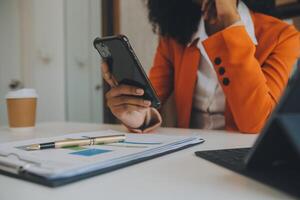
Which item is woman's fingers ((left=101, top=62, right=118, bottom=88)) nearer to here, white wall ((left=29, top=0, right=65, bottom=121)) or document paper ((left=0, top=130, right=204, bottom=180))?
document paper ((left=0, top=130, right=204, bottom=180))

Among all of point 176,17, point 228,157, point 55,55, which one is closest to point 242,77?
point 228,157

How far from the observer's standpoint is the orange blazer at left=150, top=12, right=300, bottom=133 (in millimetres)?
750

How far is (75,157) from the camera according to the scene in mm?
371

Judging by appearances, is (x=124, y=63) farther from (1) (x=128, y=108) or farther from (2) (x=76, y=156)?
(2) (x=76, y=156)

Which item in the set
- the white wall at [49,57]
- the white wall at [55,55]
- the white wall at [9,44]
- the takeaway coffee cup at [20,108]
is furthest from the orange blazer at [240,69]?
the white wall at [9,44]

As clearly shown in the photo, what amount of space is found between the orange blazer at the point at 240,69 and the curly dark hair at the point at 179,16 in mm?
38

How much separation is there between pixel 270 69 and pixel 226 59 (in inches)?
7.1

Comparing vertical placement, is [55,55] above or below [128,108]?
above

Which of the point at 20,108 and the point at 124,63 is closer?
the point at 124,63

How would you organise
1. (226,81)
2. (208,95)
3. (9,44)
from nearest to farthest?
(226,81) < (208,95) < (9,44)

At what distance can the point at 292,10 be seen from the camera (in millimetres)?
1182

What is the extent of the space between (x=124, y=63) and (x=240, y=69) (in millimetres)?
277

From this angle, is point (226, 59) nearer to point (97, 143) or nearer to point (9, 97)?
point (97, 143)

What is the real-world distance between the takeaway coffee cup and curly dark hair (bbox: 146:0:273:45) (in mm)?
529
